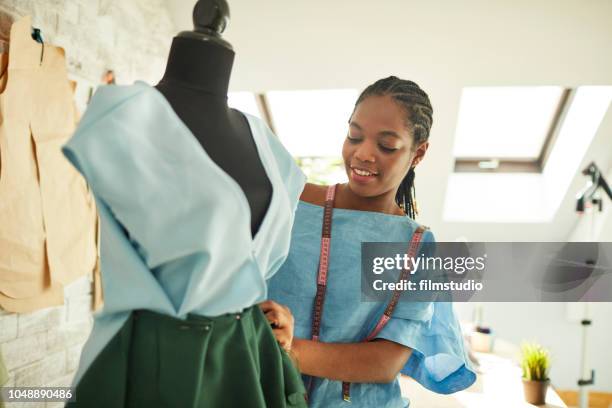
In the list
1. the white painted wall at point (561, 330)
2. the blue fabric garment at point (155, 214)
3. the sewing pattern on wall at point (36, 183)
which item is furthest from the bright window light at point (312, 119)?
the blue fabric garment at point (155, 214)

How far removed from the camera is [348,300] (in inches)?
39.7

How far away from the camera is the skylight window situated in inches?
141

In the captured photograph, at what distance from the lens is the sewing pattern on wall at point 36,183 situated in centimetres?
152

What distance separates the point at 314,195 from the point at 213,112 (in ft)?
1.23

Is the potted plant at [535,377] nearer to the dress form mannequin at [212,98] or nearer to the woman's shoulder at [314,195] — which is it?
the woman's shoulder at [314,195]

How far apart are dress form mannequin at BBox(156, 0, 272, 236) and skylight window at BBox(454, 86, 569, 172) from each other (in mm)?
2907

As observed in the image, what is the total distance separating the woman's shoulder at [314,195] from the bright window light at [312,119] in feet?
8.53

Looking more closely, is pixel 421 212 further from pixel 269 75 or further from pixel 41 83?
pixel 41 83

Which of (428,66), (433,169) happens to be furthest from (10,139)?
(433,169)

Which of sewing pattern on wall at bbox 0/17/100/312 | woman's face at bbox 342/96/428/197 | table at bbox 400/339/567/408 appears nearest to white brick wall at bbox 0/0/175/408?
sewing pattern on wall at bbox 0/17/100/312

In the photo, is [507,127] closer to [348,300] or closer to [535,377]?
[535,377]

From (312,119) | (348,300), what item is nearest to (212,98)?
(348,300)

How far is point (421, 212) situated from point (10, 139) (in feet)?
9.48

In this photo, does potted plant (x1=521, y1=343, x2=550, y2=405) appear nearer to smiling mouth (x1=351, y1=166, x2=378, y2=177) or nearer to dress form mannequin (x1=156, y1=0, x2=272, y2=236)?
smiling mouth (x1=351, y1=166, x2=378, y2=177)
